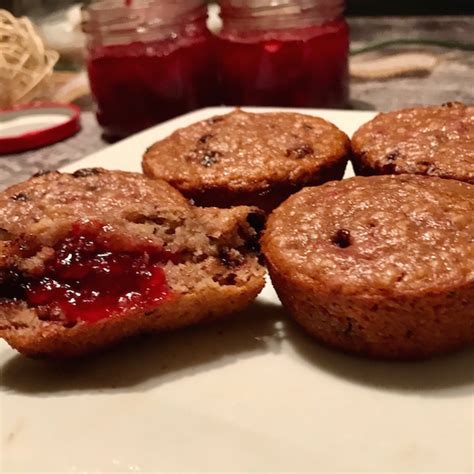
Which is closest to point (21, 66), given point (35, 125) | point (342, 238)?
point (35, 125)

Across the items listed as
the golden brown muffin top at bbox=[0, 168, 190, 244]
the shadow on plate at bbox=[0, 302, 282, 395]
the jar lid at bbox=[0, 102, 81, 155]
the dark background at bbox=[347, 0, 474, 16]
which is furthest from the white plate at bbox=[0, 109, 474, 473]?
the dark background at bbox=[347, 0, 474, 16]

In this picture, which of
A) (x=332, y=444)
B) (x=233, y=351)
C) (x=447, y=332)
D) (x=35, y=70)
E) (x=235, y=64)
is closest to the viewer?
(x=332, y=444)

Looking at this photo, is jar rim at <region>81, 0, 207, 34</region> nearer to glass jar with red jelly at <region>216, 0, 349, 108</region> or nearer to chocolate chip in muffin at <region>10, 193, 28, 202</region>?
glass jar with red jelly at <region>216, 0, 349, 108</region>

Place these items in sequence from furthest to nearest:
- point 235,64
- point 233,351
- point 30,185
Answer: point 235,64 < point 30,185 < point 233,351

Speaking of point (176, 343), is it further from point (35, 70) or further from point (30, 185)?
point (35, 70)

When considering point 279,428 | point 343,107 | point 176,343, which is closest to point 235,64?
point 343,107

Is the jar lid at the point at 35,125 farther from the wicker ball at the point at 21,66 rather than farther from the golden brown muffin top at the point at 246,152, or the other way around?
the golden brown muffin top at the point at 246,152

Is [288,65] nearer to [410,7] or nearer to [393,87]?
[393,87]
